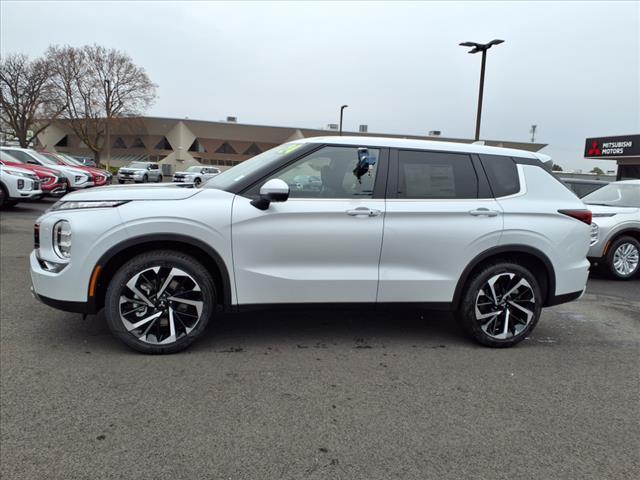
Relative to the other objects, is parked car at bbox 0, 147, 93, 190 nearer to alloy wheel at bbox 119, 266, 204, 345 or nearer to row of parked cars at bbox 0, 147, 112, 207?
row of parked cars at bbox 0, 147, 112, 207

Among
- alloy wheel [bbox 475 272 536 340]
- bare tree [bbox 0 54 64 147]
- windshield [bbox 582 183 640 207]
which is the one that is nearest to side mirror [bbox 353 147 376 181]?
alloy wheel [bbox 475 272 536 340]

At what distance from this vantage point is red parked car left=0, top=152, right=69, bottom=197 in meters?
13.3

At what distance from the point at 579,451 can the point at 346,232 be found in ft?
6.83

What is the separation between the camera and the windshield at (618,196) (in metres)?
8.02

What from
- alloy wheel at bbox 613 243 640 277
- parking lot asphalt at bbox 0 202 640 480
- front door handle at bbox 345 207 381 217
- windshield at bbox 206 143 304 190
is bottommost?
parking lot asphalt at bbox 0 202 640 480

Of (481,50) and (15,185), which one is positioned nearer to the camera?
(15,185)

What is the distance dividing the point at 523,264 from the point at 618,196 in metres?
5.40

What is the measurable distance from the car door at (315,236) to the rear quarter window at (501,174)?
102 centimetres

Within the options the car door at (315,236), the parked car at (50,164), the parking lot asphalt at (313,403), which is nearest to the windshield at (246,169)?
the car door at (315,236)

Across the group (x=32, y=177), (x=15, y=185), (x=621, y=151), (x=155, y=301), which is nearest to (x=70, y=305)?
(x=155, y=301)

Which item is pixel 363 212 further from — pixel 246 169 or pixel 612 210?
pixel 612 210

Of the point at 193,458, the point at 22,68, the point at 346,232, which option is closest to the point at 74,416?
the point at 193,458

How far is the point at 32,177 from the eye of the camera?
1241cm

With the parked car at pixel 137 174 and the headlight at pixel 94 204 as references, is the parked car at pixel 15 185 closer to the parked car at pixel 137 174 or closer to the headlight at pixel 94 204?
the headlight at pixel 94 204
